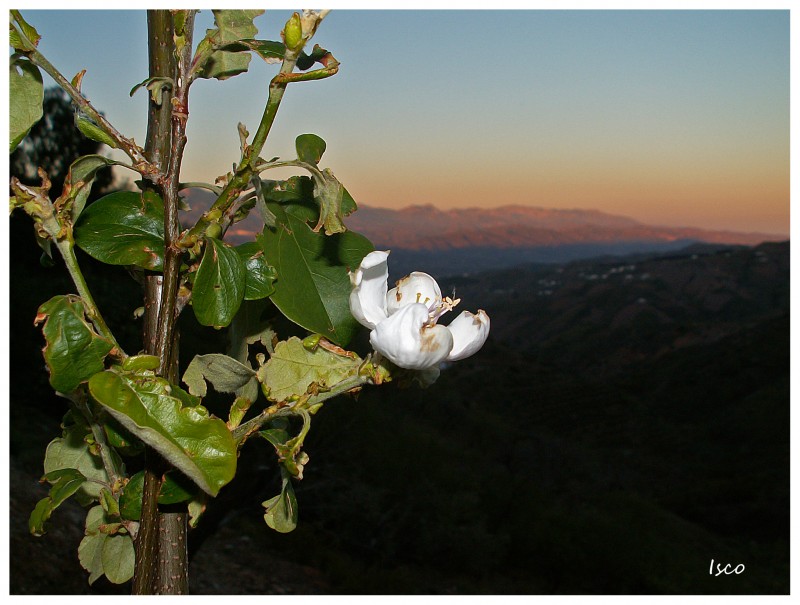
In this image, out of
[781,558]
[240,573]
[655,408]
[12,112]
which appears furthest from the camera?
[655,408]

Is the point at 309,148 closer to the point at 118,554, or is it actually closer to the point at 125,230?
the point at 125,230

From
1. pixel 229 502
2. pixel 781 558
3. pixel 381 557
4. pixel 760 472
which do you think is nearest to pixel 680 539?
pixel 781 558

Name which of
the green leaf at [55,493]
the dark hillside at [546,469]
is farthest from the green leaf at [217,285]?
the dark hillside at [546,469]

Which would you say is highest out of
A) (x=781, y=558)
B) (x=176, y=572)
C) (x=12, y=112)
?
(x=12, y=112)

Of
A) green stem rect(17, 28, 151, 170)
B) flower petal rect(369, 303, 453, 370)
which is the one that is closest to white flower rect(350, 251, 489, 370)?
flower petal rect(369, 303, 453, 370)

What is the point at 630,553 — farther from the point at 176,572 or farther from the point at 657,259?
the point at 657,259

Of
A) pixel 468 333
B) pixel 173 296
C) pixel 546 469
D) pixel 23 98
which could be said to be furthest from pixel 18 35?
Result: pixel 546 469
